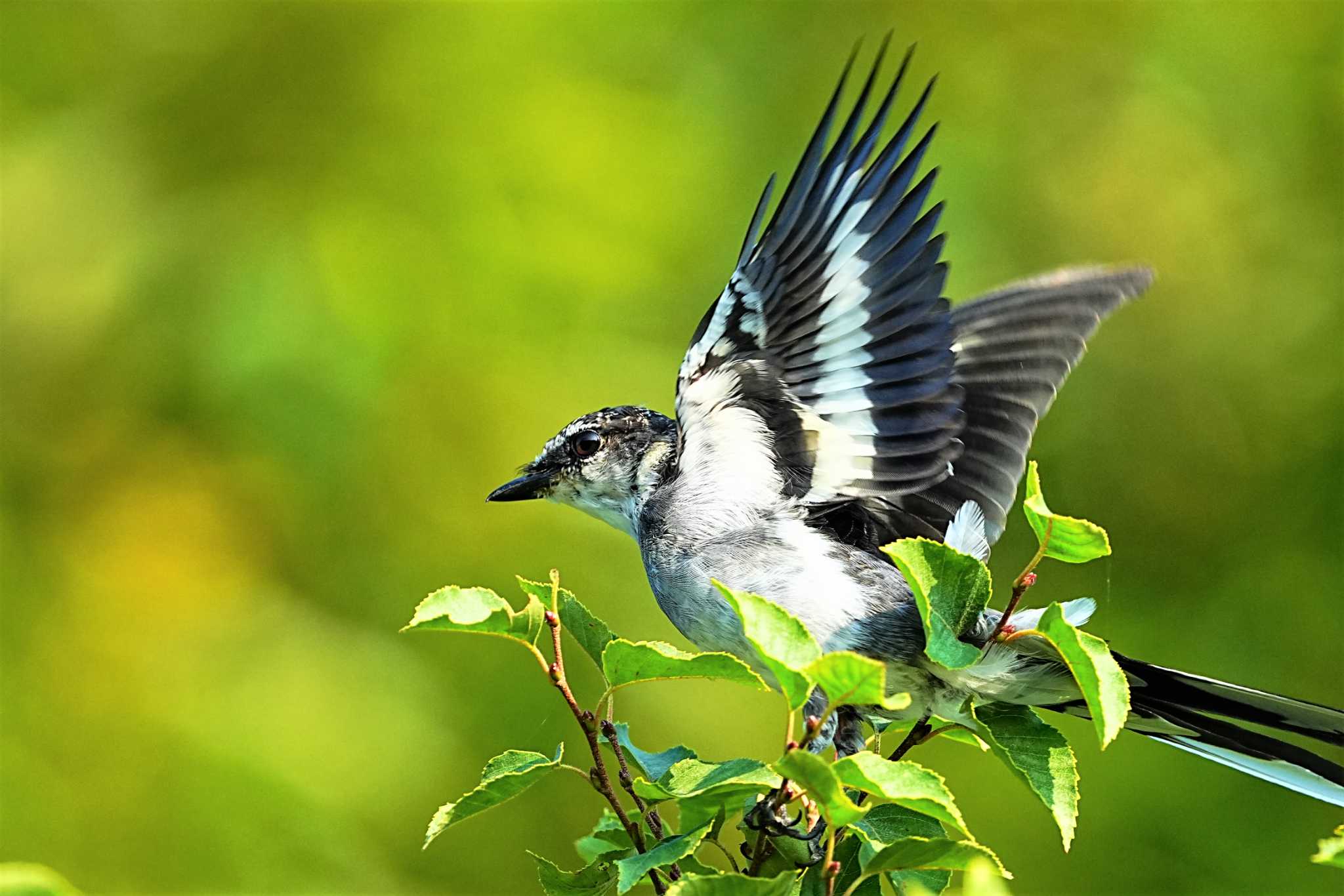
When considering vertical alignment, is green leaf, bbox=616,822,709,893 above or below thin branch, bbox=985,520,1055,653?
below

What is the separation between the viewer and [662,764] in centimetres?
200

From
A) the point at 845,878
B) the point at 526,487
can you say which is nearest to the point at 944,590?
the point at 845,878

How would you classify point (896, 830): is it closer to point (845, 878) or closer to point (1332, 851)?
point (845, 878)

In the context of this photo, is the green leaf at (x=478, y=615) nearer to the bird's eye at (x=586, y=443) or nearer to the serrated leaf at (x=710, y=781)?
the serrated leaf at (x=710, y=781)

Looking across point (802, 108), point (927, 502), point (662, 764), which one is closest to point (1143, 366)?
point (802, 108)

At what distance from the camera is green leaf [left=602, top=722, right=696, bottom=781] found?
1971mm

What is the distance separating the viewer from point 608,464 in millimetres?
3324

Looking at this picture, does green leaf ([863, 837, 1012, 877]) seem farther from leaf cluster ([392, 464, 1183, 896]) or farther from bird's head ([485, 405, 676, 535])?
bird's head ([485, 405, 676, 535])

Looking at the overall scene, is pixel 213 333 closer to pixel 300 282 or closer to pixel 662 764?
pixel 300 282

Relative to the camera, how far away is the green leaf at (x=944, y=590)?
1.79m

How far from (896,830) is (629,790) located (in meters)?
0.38

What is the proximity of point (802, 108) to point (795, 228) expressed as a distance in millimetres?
3749

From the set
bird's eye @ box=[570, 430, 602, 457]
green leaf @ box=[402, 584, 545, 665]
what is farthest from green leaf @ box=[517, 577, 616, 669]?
bird's eye @ box=[570, 430, 602, 457]

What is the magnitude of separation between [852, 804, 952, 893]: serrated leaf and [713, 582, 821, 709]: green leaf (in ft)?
1.06
